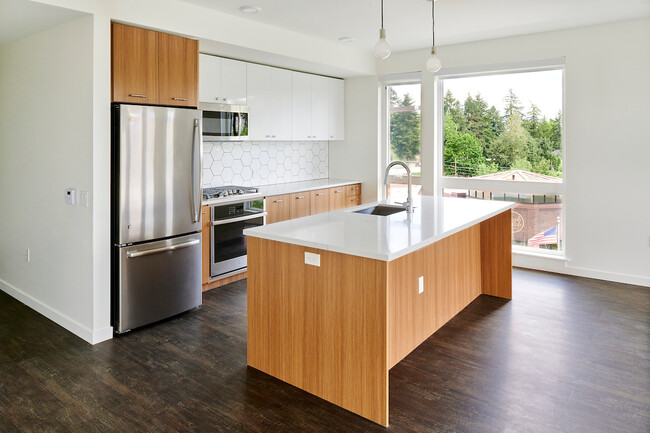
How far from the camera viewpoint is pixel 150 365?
2.97 m

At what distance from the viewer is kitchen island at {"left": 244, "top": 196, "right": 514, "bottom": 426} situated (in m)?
2.35

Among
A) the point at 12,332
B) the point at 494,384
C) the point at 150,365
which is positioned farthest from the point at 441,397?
the point at 12,332

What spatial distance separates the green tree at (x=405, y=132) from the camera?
5.93 meters

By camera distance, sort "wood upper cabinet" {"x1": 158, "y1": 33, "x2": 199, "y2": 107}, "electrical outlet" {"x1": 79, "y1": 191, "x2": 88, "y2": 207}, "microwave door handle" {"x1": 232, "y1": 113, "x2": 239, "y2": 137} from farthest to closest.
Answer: "microwave door handle" {"x1": 232, "y1": 113, "x2": 239, "y2": 137} < "wood upper cabinet" {"x1": 158, "y1": 33, "x2": 199, "y2": 107} < "electrical outlet" {"x1": 79, "y1": 191, "x2": 88, "y2": 207}

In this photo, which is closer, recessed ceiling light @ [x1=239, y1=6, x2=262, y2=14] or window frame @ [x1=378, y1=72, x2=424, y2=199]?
recessed ceiling light @ [x1=239, y1=6, x2=262, y2=14]

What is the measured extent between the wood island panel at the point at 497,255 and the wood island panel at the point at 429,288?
0.10 meters

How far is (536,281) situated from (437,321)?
187cm

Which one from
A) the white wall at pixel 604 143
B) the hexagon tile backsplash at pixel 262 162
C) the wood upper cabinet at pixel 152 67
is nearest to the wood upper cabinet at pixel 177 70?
Answer: the wood upper cabinet at pixel 152 67

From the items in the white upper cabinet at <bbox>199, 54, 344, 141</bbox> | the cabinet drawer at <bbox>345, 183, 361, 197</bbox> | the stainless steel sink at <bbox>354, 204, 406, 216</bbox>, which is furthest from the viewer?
the cabinet drawer at <bbox>345, 183, 361, 197</bbox>

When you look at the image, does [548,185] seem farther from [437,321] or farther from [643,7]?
[437,321]

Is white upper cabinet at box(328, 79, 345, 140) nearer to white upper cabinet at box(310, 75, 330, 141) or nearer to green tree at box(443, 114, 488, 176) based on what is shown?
white upper cabinet at box(310, 75, 330, 141)

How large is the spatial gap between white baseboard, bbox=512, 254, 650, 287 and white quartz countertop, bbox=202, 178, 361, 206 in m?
2.31

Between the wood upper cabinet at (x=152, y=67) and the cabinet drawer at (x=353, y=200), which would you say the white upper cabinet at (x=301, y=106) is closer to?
the cabinet drawer at (x=353, y=200)

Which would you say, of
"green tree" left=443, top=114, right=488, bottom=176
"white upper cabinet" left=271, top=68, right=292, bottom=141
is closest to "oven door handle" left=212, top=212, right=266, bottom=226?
"white upper cabinet" left=271, top=68, right=292, bottom=141
